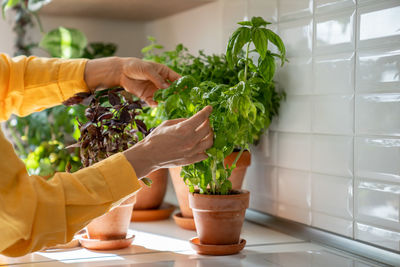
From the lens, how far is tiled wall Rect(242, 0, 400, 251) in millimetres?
1111

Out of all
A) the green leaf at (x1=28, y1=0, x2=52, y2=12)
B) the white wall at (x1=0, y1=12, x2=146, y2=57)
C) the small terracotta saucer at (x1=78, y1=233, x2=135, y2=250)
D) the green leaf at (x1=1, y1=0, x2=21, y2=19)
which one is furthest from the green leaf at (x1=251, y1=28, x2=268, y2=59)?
the white wall at (x1=0, y1=12, x2=146, y2=57)

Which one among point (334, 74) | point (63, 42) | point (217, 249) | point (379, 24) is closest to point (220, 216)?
point (217, 249)

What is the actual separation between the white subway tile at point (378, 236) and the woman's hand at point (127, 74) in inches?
22.7

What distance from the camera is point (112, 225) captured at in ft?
4.25

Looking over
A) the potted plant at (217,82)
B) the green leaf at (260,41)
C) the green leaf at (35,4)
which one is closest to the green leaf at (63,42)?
the green leaf at (35,4)

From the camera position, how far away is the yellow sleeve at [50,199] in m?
0.80

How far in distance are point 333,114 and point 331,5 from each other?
264mm

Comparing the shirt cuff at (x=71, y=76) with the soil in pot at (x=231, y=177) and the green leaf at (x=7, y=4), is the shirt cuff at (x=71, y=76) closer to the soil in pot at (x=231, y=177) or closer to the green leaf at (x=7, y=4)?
the soil in pot at (x=231, y=177)

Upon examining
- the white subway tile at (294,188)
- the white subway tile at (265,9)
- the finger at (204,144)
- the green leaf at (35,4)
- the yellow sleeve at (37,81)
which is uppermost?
the green leaf at (35,4)

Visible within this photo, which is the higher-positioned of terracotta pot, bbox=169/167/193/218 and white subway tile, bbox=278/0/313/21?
white subway tile, bbox=278/0/313/21

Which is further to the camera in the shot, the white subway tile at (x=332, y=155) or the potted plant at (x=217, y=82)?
the potted plant at (x=217, y=82)

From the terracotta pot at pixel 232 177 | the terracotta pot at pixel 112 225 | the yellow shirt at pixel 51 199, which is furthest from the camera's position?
the terracotta pot at pixel 232 177

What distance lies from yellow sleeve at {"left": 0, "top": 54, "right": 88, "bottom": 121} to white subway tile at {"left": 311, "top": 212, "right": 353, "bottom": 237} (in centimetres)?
68

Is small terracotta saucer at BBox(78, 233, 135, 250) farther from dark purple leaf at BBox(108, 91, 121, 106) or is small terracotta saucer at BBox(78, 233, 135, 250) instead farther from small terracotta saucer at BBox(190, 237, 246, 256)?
dark purple leaf at BBox(108, 91, 121, 106)
